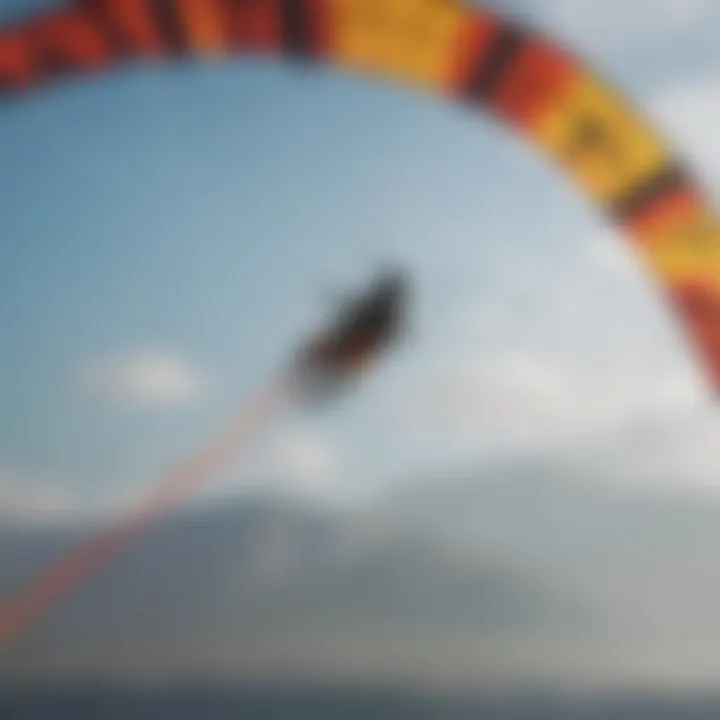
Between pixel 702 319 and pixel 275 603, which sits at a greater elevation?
pixel 702 319

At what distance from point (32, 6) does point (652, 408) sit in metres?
0.64

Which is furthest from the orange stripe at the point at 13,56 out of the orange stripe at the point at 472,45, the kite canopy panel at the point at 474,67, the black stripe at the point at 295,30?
the orange stripe at the point at 472,45

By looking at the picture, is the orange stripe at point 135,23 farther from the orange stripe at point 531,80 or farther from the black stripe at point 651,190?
the black stripe at point 651,190

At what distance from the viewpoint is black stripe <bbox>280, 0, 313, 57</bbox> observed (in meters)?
1.41

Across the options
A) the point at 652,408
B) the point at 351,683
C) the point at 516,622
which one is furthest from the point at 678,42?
the point at 351,683

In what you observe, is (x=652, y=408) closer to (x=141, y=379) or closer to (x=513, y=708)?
(x=513, y=708)

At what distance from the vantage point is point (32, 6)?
54.4 inches

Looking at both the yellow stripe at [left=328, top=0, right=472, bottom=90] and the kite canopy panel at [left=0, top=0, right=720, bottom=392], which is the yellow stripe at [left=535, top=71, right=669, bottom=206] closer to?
the kite canopy panel at [left=0, top=0, right=720, bottom=392]

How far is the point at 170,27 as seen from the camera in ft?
4.58

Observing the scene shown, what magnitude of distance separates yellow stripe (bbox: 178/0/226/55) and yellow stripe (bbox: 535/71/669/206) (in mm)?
295

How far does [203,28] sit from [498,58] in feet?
0.86

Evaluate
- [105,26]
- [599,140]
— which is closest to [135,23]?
[105,26]

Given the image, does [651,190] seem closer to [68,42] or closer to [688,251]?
[688,251]

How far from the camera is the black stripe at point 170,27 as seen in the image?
1.39 meters
